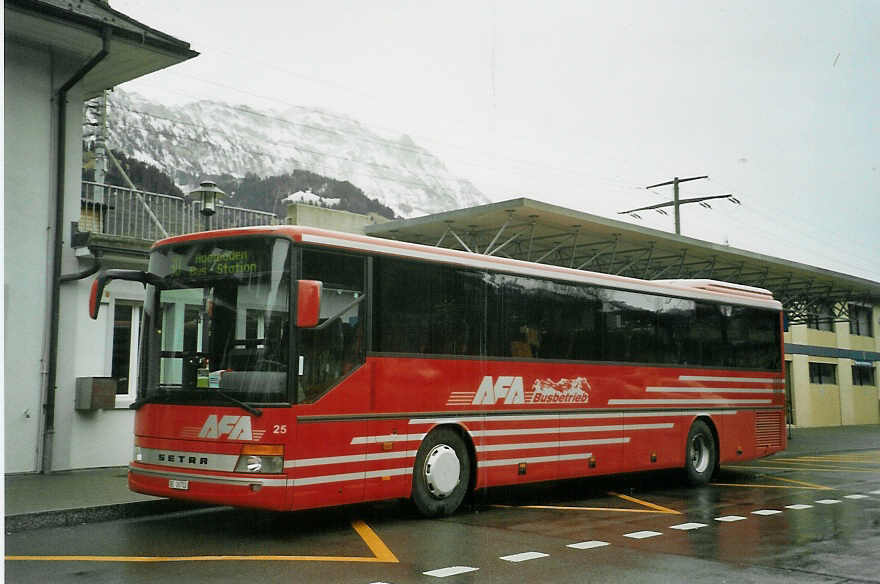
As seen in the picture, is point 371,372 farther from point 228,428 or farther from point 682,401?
point 682,401

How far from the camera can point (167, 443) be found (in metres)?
9.51

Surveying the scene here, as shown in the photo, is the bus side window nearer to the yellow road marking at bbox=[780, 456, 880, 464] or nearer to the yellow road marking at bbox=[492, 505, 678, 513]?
the yellow road marking at bbox=[492, 505, 678, 513]

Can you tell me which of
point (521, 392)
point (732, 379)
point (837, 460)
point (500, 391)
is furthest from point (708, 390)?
point (837, 460)

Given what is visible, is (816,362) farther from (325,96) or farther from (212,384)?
(325,96)

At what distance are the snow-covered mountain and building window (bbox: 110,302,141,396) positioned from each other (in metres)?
46.9

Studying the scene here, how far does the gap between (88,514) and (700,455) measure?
9990 millimetres

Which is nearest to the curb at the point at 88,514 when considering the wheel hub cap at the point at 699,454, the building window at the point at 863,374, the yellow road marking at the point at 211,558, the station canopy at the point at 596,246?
the yellow road marking at the point at 211,558

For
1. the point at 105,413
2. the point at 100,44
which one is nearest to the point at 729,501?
the point at 105,413

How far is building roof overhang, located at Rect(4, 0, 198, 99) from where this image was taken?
12469mm

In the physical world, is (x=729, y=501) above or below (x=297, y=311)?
below

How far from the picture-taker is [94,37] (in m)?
13.2

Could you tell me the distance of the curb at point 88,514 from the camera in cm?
943

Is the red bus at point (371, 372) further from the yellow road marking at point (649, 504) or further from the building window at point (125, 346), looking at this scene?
the building window at point (125, 346)

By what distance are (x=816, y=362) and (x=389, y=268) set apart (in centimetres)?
A: 3965
